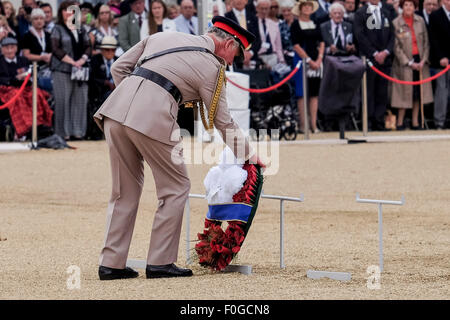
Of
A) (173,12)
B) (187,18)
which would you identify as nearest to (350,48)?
(187,18)

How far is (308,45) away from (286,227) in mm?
8244

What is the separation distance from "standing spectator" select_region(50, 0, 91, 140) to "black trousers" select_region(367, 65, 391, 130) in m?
4.60

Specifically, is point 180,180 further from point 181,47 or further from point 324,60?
point 324,60

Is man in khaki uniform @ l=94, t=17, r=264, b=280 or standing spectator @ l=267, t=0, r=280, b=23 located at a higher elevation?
standing spectator @ l=267, t=0, r=280, b=23

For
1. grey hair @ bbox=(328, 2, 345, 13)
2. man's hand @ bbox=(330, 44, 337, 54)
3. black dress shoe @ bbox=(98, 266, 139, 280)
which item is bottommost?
black dress shoe @ bbox=(98, 266, 139, 280)

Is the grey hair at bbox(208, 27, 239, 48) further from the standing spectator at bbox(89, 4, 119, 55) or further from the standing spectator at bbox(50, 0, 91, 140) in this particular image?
the standing spectator at bbox(89, 4, 119, 55)

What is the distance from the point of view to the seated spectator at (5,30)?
17406 millimetres

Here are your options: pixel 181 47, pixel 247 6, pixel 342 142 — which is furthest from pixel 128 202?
pixel 247 6

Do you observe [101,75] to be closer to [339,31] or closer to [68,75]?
[68,75]

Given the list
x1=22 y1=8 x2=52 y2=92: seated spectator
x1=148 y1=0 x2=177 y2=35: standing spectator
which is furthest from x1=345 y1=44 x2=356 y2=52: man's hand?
x1=22 y1=8 x2=52 y2=92: seated spectator

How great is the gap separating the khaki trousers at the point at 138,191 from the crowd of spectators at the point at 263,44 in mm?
10026

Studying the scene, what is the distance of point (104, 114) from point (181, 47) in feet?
2.08

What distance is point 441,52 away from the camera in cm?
1911

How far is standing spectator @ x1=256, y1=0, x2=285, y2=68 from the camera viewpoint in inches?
711
